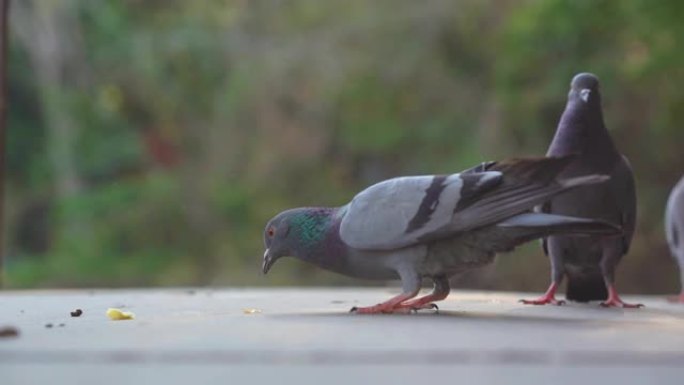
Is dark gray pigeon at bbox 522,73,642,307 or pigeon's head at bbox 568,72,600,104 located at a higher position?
pigeon's head at bbox 568,72,600,104

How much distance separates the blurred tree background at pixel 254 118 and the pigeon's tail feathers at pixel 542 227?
641 centimetres

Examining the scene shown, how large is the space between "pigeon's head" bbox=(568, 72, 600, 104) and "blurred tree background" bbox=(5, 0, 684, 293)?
5.42m

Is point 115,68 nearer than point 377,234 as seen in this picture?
No

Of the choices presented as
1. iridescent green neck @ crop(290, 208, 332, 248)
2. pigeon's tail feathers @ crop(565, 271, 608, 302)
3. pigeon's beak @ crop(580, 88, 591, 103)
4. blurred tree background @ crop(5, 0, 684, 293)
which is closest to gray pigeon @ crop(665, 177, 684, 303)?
pigeon's tail feathers @ crop(565, 271, 608, 302)

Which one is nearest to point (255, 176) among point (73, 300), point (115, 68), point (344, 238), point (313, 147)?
point (313, 147)

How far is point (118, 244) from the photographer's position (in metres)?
11.0

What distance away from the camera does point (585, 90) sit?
145 inches

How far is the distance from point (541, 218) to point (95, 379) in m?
1.47

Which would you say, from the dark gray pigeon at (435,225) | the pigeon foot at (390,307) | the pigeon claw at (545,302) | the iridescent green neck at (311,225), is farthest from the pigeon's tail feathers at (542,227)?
the pigeon claw at (545,302)

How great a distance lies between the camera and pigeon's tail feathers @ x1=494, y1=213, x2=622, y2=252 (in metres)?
2.76

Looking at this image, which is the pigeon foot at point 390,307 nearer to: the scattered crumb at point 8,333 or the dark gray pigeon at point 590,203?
the dark gray pigeon at point 590,203

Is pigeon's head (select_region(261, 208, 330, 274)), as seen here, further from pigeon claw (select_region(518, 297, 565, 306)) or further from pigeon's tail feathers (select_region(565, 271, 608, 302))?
pigeon's tail feathers (select_region(565, 271, 608, 302))

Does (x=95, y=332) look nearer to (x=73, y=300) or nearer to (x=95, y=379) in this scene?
(x=95, y=379)

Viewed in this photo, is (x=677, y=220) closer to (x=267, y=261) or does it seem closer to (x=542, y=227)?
(x=542, y=227)
